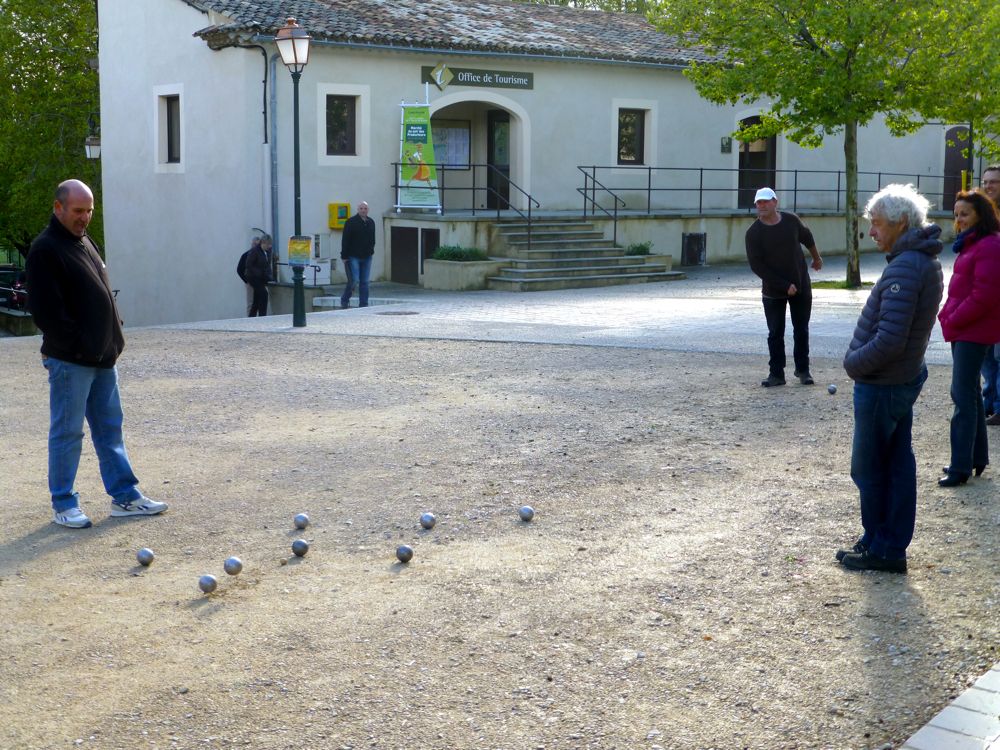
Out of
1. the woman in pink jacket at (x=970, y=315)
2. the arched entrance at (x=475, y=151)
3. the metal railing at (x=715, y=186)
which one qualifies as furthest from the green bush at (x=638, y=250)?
the woman in pink jacket at (x=970, y=315)

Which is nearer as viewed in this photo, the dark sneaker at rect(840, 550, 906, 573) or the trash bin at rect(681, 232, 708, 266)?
the dark sneaker at rect(840, 550, 906, 573)

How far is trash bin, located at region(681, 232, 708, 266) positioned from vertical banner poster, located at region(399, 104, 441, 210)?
6121mm

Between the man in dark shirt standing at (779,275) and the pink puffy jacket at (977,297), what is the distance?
362 cm

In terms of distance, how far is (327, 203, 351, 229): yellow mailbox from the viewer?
24406mm

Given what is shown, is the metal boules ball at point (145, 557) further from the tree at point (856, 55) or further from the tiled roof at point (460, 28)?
the tiled roof at point (460, 28)

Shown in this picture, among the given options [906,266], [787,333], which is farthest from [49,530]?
[787,333]

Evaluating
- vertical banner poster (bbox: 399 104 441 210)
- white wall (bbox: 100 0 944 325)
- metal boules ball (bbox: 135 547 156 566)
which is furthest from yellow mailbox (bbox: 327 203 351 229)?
metal boules ball (bbox: 135 547 156 566)

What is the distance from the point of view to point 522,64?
27.2 metres

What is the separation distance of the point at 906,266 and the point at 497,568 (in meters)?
2.30

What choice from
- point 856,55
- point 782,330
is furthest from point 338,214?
point 782,330

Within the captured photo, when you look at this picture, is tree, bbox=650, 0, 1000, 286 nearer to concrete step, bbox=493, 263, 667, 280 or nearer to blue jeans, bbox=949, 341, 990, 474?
concrete step, bbox=493, 263, 667, 280

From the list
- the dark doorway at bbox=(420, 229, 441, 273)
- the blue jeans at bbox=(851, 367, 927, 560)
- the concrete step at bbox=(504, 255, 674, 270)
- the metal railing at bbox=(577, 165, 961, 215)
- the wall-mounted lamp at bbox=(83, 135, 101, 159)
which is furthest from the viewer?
the wall-mounted lamp at bbox=(83, 135, 101, 159)

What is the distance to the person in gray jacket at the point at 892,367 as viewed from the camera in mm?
5652

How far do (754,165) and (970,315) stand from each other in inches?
1007
